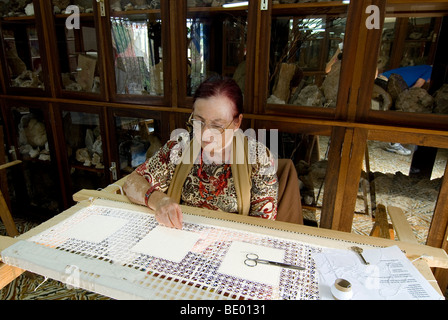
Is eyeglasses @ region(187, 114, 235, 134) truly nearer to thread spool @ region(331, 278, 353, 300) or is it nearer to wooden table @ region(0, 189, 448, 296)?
wooden table @ region(0, 189, 448, 296)

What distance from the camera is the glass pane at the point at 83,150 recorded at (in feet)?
7.38

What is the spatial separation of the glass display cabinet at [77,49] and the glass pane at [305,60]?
1134mm

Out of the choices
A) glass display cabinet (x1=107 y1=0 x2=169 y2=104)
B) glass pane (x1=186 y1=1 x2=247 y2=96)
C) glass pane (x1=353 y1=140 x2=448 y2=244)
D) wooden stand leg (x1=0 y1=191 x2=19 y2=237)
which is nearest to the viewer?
glass pane (x1=353 y1=140 x2=448 y2=244)

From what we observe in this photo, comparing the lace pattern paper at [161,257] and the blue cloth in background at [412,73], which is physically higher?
the blue cloth in background at [412,73]

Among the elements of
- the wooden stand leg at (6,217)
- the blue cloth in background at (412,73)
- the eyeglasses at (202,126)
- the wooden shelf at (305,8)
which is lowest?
the wooden stand leg at (6,217)

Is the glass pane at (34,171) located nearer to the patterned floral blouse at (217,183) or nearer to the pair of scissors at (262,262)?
the patterned floral blouse at (217,183)

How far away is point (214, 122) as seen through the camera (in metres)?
1.26

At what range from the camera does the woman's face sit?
4.08ft

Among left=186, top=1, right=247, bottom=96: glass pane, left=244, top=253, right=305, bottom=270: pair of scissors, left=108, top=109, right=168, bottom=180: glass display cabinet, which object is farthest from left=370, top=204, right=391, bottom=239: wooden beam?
left=108, top=109, right=168, bottom=180: glass display cabinet

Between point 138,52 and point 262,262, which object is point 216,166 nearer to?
point 262,262

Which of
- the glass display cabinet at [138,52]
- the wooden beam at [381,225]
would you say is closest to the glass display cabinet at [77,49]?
the glass display cabinet at [138,52]

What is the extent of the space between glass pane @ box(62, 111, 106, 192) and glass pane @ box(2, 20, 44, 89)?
1.16 feet

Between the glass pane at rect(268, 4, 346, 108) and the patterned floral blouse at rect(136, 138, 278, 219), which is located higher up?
the glass pane at rect(268, 4, 346, 108)
